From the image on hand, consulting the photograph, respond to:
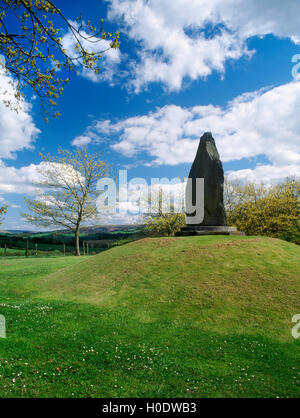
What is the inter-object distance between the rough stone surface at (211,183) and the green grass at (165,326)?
10.7 ft

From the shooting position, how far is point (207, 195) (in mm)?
16875

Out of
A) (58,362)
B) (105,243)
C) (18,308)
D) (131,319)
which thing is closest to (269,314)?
(131,319)

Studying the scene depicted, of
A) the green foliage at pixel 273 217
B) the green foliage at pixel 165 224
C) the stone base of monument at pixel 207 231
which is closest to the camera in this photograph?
the stone base of monument at pixel 207 231

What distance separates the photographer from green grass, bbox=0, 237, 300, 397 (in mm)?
4621

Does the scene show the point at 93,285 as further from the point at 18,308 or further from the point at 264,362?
the point at 264,362

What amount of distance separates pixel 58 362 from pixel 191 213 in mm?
13746

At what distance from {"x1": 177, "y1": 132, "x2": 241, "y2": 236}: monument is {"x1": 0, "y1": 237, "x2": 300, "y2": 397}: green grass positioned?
9.75 ft

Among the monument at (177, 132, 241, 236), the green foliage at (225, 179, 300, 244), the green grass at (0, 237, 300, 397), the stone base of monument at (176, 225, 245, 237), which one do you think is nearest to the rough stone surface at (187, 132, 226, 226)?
the monument at (177, 132, 241, 236)

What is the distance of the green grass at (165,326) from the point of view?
462 cm

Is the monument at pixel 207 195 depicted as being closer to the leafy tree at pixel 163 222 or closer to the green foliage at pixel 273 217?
the green foliage at pixel 273 217

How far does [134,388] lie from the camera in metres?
4.46

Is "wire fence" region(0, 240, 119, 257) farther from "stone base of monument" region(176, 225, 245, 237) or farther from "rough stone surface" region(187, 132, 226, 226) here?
Answer: "rough stone surface" region(187, 132, 226, 226)

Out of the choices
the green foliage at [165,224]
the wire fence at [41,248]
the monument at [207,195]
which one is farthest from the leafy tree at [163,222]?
the monument at [207,195]

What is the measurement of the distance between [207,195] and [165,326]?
1116 cm
